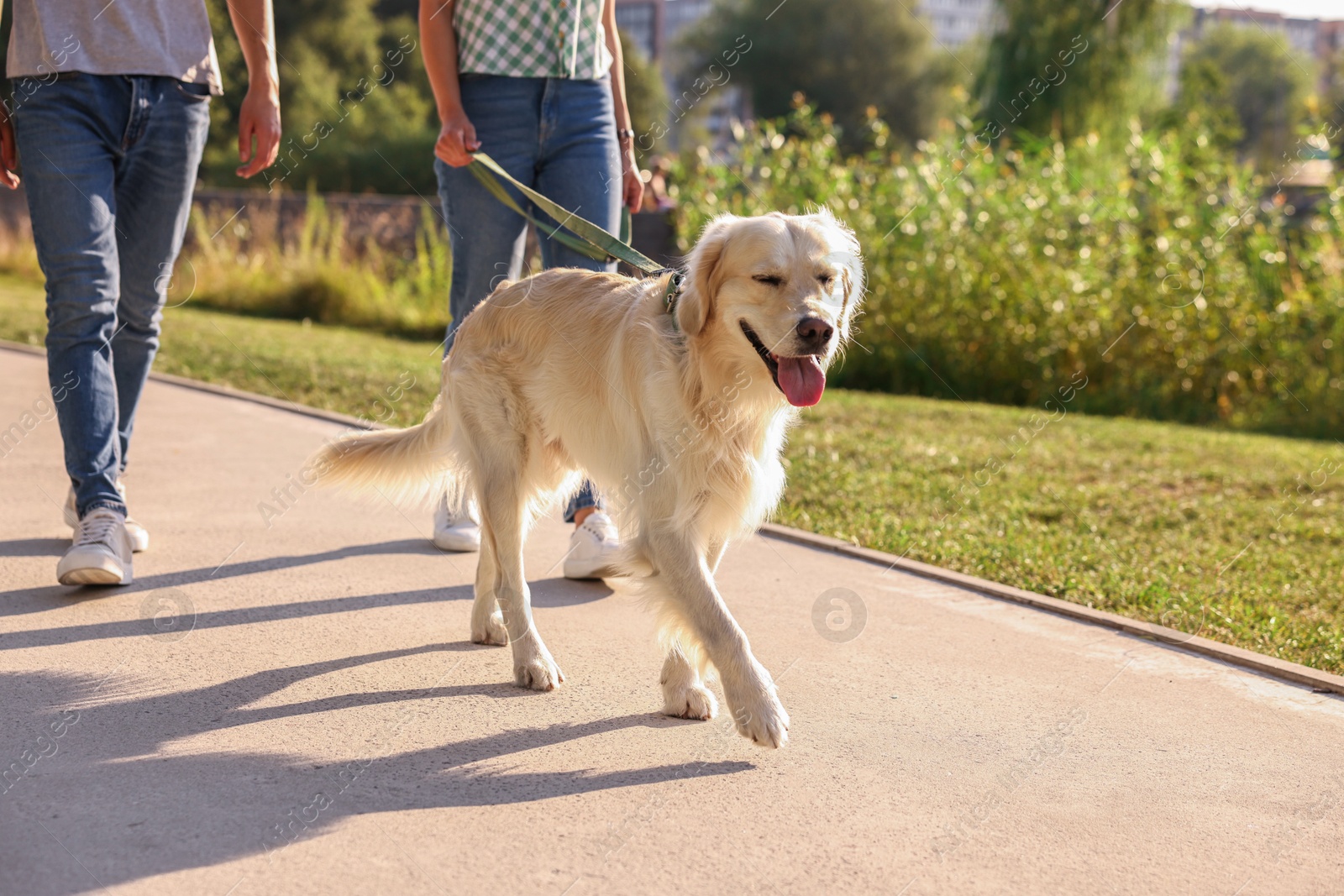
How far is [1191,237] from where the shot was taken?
1095 centimetres

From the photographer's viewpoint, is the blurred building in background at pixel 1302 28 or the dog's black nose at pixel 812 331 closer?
the dog's black nose at pixel 812 331

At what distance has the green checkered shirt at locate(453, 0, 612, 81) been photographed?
4.59m

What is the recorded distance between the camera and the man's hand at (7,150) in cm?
431

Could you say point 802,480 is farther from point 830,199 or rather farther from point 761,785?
point 830,199

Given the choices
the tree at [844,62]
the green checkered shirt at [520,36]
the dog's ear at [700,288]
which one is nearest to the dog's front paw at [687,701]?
the dog's ear at [700,288]

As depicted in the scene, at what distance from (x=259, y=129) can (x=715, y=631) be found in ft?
9.12

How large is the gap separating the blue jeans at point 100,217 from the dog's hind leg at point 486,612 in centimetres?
139

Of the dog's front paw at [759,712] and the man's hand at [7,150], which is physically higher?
the man's hand at [7,150]

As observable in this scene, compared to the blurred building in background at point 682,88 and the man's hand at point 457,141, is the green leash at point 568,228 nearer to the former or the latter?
the man's hand at point 457,141

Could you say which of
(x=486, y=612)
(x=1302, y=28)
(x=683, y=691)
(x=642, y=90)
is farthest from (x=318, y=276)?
(x=1302, y=28)

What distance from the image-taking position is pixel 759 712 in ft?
10.2

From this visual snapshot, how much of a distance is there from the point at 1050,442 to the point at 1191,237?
386 centimetres

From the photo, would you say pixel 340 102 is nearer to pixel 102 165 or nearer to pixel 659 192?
pixel 659 192

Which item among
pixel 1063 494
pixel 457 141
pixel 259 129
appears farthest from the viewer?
pixel 1063 494
